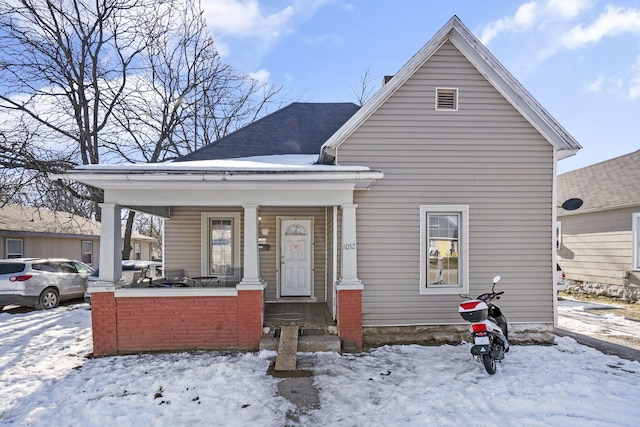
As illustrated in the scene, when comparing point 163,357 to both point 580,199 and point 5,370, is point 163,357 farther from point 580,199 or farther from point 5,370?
point 580,199

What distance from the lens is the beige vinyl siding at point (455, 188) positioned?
662 centimetres

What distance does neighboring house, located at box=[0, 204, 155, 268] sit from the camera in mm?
13828

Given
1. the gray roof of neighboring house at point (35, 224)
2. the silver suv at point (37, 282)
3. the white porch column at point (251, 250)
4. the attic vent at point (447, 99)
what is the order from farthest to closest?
the gray roof of neighboring house at point (35, 224), the silver suv at point (37, 282), the attic vent at point (447, 99), the white porch column at point (251, 250)

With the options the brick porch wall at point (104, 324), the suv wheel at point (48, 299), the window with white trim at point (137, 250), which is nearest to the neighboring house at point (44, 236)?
the suv wheel at point (48, 299)

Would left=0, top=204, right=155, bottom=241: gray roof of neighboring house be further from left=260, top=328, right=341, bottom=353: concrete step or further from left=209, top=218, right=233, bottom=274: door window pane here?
left=260, top=328, right=341, bottom=353: concrete step

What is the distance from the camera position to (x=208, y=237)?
9109mm

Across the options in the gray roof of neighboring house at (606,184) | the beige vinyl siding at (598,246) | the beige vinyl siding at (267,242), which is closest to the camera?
the beige vinyl siding at (267,242)

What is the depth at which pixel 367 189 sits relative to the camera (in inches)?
259

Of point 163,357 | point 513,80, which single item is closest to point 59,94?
point 163,357

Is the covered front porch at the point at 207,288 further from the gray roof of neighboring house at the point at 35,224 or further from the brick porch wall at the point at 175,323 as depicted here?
the gray roof of neighboring house at the point at 35,224

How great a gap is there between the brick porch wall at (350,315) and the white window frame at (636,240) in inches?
407

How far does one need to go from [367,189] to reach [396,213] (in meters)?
0.74

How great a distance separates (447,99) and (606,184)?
10374 millimetres

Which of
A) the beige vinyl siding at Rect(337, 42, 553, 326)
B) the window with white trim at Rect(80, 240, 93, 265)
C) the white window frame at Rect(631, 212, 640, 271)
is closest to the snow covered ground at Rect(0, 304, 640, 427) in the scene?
the beige vinyl siding at Rect(337, 42, 553, 326)
